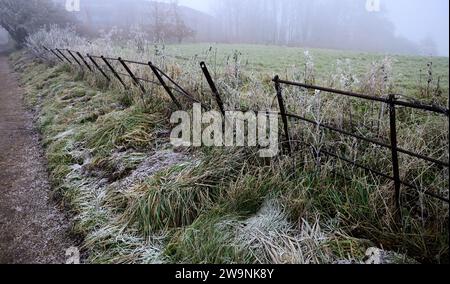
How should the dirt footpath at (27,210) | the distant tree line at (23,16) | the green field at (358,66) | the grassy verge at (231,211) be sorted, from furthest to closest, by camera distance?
the distant tree line at (23,16), the green field at (358,66), the dirt footpath at (27,210), the grassy verge at (231,211)

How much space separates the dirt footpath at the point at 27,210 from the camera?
292cm

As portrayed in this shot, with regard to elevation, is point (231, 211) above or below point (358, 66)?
below

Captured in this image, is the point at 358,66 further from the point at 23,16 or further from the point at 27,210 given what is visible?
the point at 23,16

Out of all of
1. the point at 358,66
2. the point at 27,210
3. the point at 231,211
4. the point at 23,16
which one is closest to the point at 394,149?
the point at 231,211

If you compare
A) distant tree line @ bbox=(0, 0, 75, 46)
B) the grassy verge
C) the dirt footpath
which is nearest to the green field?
the grassy verge

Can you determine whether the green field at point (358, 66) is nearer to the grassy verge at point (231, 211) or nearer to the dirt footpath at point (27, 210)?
the grassy verge at point (231, 211)

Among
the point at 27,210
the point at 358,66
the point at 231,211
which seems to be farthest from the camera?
the point at 358,66

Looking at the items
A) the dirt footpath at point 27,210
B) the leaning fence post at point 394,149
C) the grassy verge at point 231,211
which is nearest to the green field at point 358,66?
the leaning fence post at point 394,149

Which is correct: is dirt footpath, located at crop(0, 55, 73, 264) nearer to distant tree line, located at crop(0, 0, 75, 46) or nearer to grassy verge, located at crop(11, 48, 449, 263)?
grassy verge, located at crop(11, 48, 449, 263)

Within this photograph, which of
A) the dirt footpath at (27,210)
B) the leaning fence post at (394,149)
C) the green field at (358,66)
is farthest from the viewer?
the green field at (358,66)

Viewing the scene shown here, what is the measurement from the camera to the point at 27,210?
357 centimetres

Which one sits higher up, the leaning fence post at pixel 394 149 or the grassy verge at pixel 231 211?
the leaning fence post at pixel 394 149
